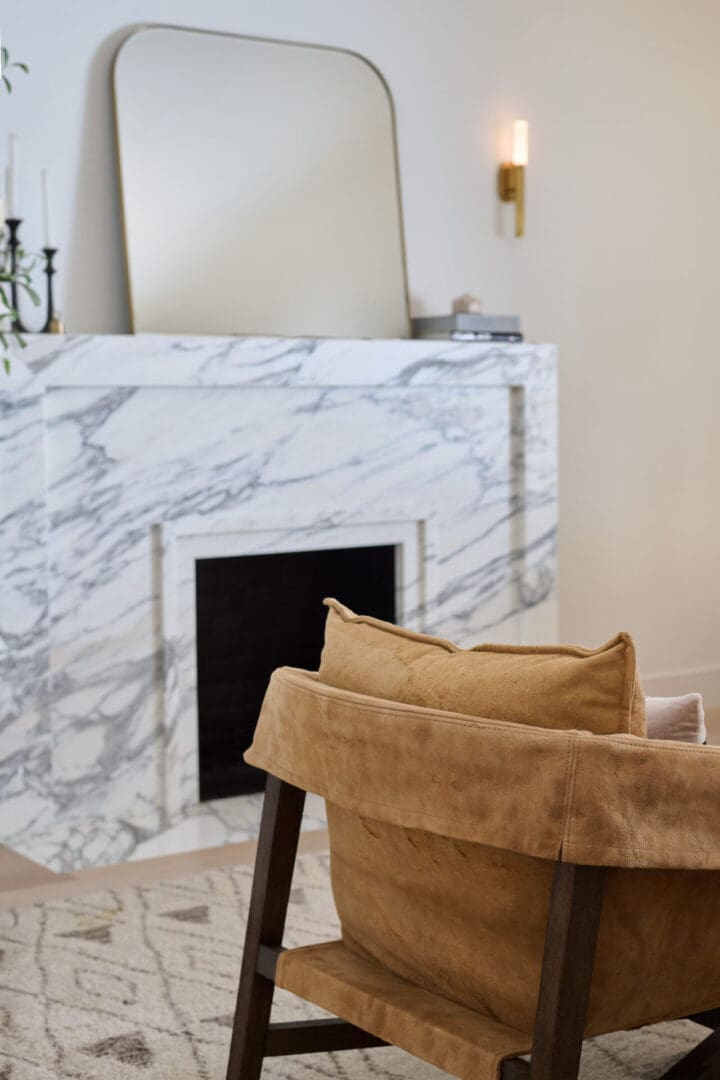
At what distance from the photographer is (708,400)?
5.57 metres

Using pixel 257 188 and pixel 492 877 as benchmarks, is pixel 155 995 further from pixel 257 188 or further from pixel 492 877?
pixel 257 188

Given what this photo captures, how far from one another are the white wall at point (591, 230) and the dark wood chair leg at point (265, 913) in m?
2.38

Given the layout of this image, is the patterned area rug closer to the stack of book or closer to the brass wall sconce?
the stack of book

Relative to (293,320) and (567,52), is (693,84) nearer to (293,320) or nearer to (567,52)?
(567,52)

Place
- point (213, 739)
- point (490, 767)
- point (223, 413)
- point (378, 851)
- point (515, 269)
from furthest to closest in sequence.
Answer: point (515, 269) < point (213, 739) < point (223, 413) < point (378, 851) < point (490, 767)

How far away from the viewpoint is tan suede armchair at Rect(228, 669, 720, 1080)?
1710 millimetres

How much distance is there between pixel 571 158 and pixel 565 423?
959 millimetres

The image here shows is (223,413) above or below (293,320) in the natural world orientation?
below

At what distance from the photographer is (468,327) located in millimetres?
4578

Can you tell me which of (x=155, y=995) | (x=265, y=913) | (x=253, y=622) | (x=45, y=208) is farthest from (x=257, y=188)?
(x=265, y=913)

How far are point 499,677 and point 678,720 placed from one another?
0.96 ft

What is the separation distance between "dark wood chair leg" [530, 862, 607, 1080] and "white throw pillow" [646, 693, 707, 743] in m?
0.33

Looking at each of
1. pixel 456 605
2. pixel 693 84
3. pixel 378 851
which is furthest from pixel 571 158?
pixel 378 851

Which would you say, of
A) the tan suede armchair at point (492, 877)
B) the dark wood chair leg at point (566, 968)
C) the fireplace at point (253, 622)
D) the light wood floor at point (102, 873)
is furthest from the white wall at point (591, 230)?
the dark wood chair leg at point (566, 968)
